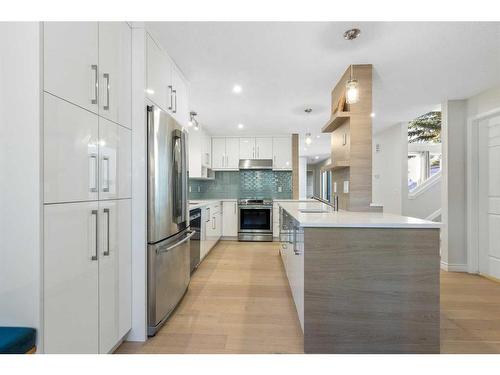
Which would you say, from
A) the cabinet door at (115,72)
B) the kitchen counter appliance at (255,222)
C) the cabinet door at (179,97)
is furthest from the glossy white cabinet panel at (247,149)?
the cabinet door at (115,72)

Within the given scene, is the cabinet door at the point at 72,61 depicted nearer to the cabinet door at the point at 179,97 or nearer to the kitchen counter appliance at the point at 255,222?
the cabinet door at the point at 179,97

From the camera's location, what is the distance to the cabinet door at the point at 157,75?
1.77 metres

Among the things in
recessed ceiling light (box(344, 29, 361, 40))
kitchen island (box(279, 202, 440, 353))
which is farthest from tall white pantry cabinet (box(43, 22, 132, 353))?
recessed ceiling light (box(344, 29, 361, 40))

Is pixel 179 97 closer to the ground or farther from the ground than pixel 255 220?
farther from the ground

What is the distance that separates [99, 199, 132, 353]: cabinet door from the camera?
4.63 feet

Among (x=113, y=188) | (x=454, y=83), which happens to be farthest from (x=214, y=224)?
(x=454, y=83)

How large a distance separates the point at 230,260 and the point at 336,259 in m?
2.46

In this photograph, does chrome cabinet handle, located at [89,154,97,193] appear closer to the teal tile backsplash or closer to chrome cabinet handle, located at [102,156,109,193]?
chrome cabinet handle, located at [102,156,109,193]

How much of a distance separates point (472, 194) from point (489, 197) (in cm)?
16

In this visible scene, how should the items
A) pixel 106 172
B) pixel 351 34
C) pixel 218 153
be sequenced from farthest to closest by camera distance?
pixel 218 153, pixel 351 34, pixel 106 172

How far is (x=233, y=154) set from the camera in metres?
5.32

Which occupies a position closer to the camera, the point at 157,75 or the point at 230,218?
the point at 157,75

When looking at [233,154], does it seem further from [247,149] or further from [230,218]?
[230,218]

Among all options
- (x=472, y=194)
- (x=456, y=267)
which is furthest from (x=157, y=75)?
(x=456, y=267)
